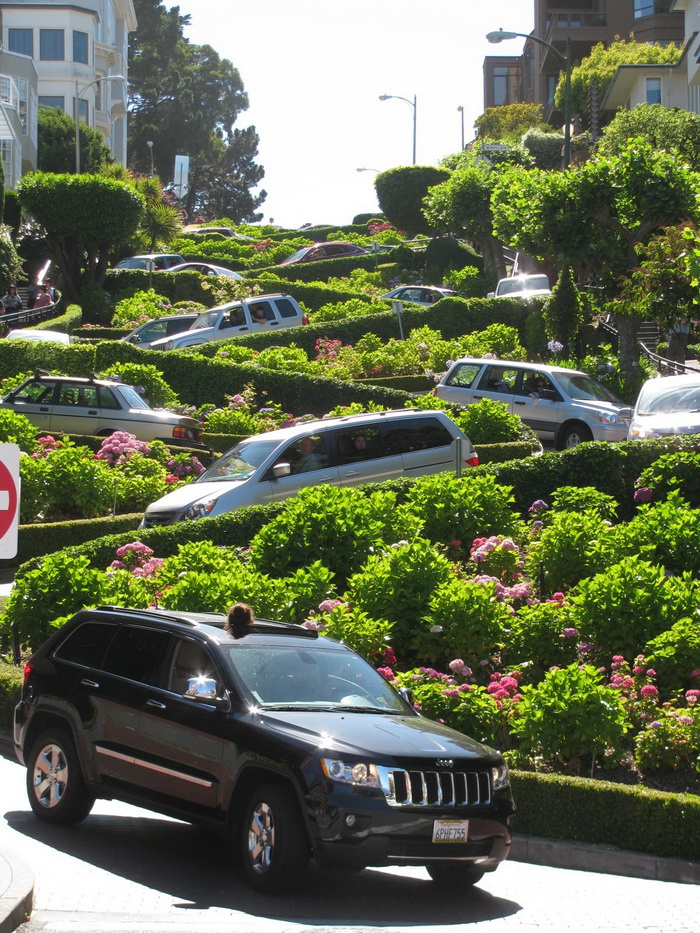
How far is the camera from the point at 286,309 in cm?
3634

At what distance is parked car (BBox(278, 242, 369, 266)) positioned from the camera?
58.0m

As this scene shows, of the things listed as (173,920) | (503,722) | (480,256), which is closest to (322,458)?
(503,722)

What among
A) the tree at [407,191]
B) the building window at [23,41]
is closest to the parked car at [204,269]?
the tree at [407,191]

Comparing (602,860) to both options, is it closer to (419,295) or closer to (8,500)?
(8,500)

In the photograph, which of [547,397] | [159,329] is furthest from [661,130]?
[547,397]

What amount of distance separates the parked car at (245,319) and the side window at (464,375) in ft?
35.3

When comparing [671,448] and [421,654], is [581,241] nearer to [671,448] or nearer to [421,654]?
[671,448]

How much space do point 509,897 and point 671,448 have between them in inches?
401

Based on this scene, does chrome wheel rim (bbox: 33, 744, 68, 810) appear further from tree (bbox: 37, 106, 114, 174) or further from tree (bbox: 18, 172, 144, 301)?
tree (bbox: 37, 106, 114, 174)

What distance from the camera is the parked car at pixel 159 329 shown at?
35.7 metres

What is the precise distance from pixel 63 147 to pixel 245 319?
42616mm

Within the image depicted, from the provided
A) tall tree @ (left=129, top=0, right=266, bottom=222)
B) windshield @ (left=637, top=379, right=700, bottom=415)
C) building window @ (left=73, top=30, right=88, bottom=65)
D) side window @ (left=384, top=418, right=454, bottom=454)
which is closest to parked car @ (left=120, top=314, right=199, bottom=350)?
windshield @ (left=637, top=379, right=700, bottom=415)

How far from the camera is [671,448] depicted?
56.4 ft

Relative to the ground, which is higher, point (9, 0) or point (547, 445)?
point (9, 0)
